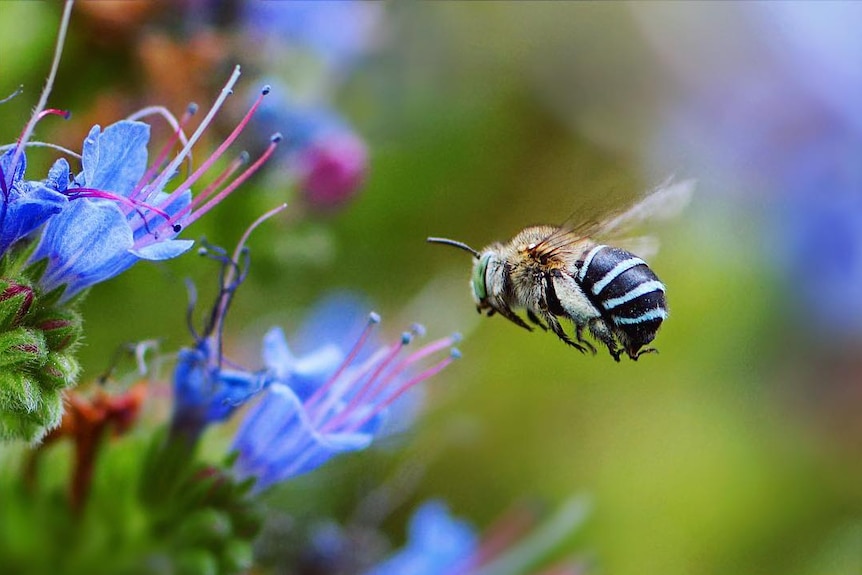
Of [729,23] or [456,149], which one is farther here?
[729,23]

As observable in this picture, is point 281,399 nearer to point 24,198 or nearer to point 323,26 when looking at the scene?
point 24,198

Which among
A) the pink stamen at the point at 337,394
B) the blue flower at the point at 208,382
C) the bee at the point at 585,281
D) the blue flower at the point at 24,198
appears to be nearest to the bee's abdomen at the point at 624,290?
the bee at the point at 585,281

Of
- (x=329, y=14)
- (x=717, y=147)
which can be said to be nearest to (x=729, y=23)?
(x=717, y=147)

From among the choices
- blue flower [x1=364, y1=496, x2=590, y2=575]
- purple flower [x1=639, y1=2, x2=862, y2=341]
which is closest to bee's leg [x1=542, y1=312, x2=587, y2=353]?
blue flower [x1=364, y1=496, x2=590, y2=575]

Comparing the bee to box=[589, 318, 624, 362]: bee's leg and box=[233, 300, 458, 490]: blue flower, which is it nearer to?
box=[589, 318, 624, 362]: bee's leg

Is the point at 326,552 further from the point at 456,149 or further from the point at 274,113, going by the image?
the point at 456,149
